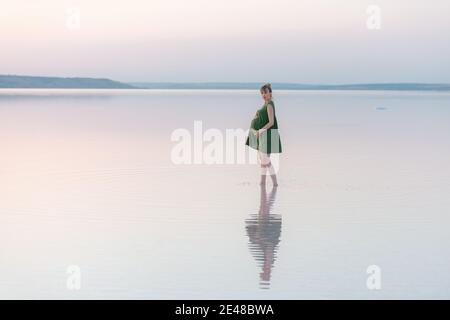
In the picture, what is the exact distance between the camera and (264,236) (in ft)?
32.0

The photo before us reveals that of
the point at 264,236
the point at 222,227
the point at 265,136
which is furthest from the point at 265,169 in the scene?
the point at 264,236

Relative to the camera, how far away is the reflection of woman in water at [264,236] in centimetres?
822

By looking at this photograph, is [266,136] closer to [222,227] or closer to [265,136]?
[265,136]

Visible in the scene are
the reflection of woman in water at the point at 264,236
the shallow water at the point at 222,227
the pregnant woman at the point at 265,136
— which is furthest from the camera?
the pregnant woman at the point at 265,136

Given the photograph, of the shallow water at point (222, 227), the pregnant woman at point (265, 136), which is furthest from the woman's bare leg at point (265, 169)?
the shallow water at point (222, 227)

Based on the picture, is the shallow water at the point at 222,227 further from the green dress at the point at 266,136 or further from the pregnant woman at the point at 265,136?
the green dress at the point at 266,136

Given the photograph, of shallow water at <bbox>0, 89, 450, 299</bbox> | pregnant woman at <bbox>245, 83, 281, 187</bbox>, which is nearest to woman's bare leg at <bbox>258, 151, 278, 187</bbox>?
pregnant woman at <bbox>245, 83, 281, 187</bbox>

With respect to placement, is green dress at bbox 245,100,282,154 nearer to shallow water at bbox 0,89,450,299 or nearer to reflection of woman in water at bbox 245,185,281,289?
shallow water at bbox 0,89,450,299

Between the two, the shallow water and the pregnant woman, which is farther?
the pregnant woman

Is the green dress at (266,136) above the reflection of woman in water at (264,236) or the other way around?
above

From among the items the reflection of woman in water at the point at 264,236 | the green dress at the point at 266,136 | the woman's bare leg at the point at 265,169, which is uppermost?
the green dress at the point at 266,136

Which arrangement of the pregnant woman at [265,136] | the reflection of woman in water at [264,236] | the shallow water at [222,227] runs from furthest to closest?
the pregnant woman at [265,136]
the reflection of woman in water at [264,236]
the shallow water at [222,227]

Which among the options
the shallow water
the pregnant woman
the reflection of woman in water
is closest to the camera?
the shallow water

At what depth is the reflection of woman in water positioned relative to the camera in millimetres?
8221
